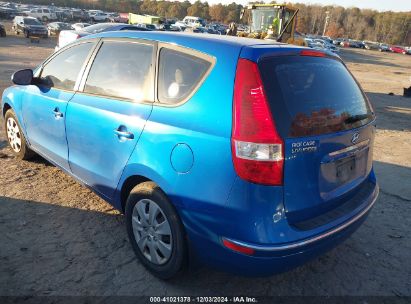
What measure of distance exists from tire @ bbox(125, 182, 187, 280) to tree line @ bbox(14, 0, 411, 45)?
4087 inches

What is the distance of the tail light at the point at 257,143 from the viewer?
2.21 m

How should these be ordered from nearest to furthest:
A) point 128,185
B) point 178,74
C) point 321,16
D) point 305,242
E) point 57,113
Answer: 1. point 305,242
2. point 178,74
3. point 128,185
4. point 57,113
5. point 321,16

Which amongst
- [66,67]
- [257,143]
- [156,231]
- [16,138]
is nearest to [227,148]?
[257,143]

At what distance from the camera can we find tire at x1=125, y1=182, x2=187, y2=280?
2602mm

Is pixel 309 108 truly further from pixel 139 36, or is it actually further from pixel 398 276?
pixel 398 276

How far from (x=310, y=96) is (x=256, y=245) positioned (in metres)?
1.09

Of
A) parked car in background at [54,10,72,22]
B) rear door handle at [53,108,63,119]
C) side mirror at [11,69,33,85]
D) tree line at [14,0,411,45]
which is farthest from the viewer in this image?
tree line at [14,0,411,45]

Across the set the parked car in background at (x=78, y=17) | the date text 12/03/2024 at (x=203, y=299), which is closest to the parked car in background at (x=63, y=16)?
the parked car in background at (x=78, y=17)

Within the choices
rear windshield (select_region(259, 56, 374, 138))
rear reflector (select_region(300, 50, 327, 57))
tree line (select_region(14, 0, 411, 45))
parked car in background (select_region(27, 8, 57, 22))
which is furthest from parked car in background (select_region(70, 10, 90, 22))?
rear windshield (select_region(259, 56, 374, 138))

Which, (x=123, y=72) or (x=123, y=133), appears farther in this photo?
(x=123, y=72)

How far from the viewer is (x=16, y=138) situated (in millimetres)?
4938

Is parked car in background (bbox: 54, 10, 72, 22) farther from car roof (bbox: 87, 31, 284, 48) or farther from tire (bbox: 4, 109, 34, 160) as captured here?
car roof (bbox: 87, 31, 284, 48)

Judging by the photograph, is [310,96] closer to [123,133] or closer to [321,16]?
[123,133]

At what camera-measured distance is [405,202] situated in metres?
4.61
